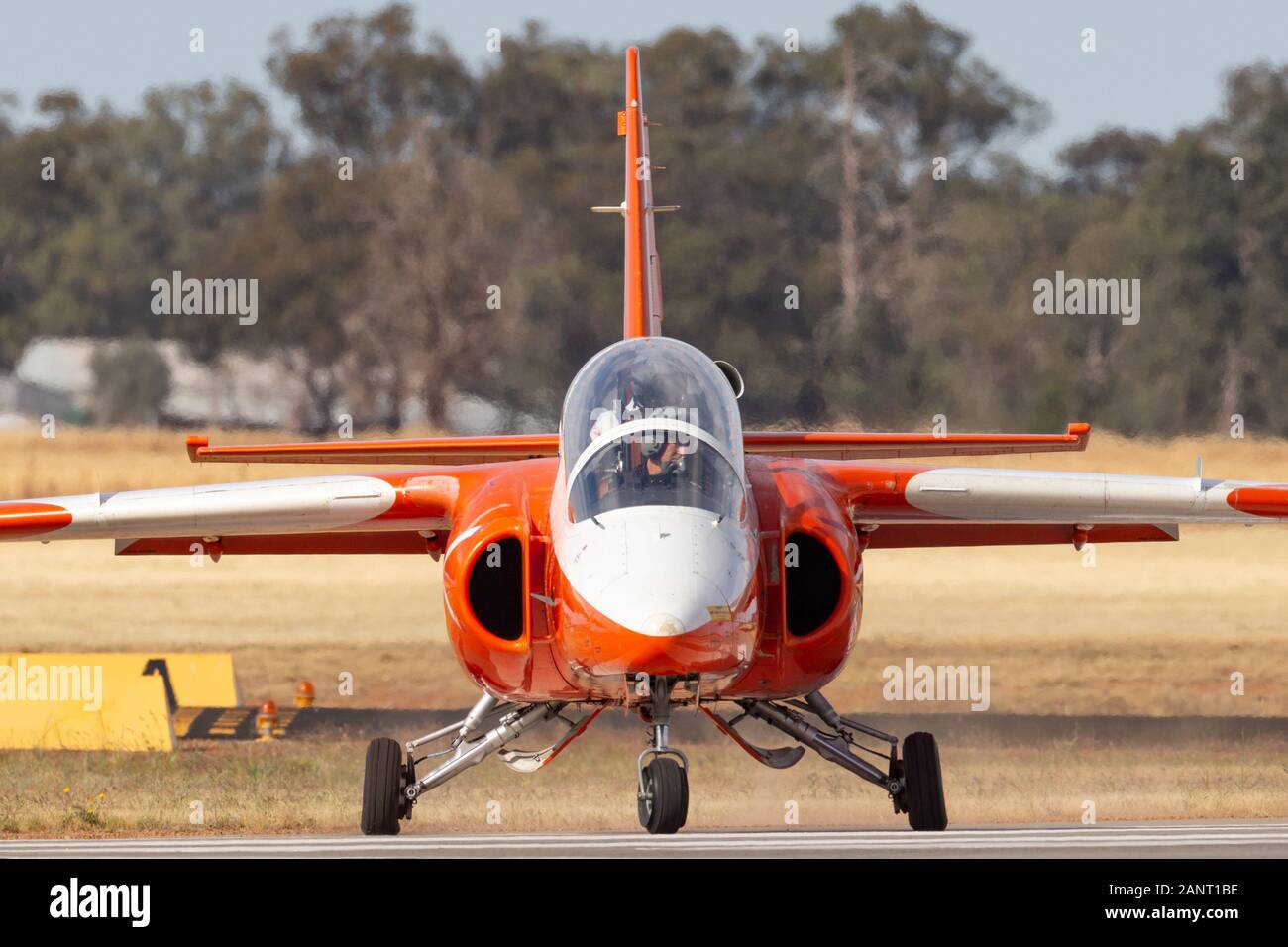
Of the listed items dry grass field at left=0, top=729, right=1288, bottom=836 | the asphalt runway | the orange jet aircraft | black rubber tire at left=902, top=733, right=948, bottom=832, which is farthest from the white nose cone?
dry grass field at left=0, top=729, right=1288, bottom=836

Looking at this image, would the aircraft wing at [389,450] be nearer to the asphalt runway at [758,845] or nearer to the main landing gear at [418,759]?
the main landing gear at [418,759]

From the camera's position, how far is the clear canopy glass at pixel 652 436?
37.0ft

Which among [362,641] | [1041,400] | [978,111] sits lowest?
[362,641]

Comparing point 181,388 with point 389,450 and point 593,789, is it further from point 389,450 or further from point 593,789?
point 389,450

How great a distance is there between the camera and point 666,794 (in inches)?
433

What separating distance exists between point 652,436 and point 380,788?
3.47 m

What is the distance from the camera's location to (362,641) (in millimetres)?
24062

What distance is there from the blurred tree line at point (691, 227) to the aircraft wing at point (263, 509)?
41.2 ft

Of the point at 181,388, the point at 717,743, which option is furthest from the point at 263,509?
the point at 181,388

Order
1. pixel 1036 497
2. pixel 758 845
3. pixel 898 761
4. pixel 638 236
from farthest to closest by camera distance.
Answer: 1. pixel 638 236
2. pixel 1036 497
3. pixel 898 761
4. pixel 758 845
